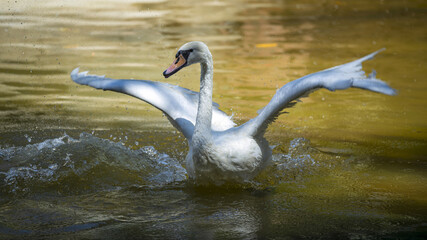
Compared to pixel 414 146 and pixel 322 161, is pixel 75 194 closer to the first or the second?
pixel 322 161

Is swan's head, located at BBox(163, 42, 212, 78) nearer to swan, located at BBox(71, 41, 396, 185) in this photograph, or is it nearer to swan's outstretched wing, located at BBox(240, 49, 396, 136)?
swan, located at BBox(71, 41, 396, 185)

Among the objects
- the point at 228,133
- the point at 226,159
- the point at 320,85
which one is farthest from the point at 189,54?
the point at 320,85

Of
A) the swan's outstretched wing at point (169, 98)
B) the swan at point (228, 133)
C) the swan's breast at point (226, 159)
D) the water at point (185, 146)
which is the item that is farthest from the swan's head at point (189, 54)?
the water at point (185, 146)

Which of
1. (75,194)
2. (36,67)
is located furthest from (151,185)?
(36,67)

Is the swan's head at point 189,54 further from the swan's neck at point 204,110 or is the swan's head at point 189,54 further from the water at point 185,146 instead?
the water at point 185,146

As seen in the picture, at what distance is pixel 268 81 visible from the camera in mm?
10500

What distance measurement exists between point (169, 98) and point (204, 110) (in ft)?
3.37

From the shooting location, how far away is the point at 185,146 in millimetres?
7406

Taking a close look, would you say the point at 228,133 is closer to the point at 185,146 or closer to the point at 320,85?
the point at 320,85

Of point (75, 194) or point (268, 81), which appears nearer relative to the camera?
point (75, 194)

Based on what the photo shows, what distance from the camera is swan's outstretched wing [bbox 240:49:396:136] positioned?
4.70m

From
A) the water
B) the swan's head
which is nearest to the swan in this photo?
the swan's head

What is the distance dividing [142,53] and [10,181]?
311 inches

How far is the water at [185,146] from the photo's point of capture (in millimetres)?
4953
